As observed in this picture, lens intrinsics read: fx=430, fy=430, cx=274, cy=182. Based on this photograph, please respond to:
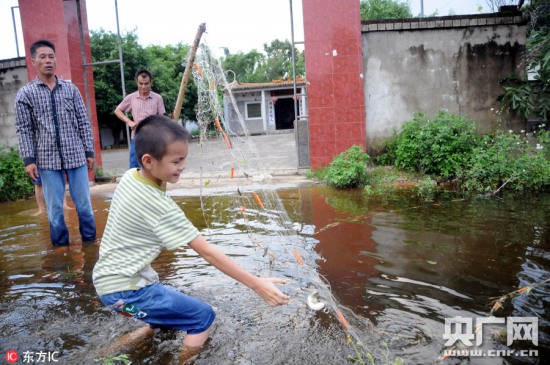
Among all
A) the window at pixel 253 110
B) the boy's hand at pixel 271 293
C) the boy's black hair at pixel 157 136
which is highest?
the window at pixel 253 110

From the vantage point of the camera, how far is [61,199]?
469cm

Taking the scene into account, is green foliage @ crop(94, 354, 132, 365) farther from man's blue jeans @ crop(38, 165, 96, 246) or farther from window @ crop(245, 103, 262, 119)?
window @ crop(245, 103, 262, 119)

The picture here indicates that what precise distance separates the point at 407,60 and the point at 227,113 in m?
5.94

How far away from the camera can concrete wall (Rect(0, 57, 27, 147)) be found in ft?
35.2

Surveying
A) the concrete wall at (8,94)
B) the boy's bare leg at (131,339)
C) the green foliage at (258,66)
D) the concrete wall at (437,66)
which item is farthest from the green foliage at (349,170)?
the green foliage at (258,66)

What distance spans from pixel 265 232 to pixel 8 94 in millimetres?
9102

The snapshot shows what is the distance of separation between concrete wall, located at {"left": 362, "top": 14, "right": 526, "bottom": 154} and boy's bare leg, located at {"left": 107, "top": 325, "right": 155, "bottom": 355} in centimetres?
698

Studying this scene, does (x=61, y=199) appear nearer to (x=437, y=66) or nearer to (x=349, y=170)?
(x=349, y=170)

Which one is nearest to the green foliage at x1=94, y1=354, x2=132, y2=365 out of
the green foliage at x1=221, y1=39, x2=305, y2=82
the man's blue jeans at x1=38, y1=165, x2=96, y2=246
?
the man's blue jeans at x1=38, y1=165, x2=96, y2=246

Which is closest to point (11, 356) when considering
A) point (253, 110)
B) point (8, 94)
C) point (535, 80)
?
point (535, 80)

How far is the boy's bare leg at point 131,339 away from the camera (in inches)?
105

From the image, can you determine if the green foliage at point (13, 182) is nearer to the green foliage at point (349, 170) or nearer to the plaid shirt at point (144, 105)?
the plaid shirt at point (144, 105)

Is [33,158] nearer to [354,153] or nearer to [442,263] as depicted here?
[442,263]

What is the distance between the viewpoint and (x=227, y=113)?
4.18 meters
